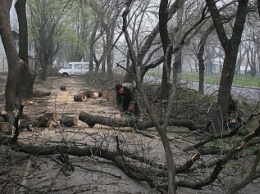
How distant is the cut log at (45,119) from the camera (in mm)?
8168

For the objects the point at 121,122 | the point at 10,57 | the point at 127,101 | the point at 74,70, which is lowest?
the point at 121,122

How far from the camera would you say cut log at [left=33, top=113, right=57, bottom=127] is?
817 cm

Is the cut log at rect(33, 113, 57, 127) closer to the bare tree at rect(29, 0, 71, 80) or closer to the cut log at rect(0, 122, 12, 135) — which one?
the cut log at rect(0, 122, 12, 135)

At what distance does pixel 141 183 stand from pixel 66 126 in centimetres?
407

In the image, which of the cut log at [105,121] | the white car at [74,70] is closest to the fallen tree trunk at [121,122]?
the cut log at [105,121]

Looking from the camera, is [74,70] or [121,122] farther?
[74,70]

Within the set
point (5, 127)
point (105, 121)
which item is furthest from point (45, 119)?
point (105, 121)

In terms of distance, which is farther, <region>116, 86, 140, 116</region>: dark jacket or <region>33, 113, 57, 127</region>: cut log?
<region>116, 86, 140, 116</region>: dark jacket

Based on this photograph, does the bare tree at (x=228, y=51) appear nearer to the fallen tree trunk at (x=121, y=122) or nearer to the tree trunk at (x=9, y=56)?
the fallen tree trunk at (x=121, y=122)

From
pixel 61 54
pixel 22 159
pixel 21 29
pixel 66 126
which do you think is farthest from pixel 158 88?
pixel 61 54

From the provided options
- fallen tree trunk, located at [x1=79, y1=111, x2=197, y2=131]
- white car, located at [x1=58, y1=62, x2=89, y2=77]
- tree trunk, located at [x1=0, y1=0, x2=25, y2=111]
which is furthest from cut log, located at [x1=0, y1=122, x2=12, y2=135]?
white car, located at [x1=58, y1=62, x2=89, y2=77]

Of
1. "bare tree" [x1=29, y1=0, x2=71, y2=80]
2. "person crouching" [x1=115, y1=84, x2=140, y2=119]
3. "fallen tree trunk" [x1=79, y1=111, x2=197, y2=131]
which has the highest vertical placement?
"bare tree" [x1=29, y1=0, x2=71, y2=80]

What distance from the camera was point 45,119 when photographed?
8289 millimetres

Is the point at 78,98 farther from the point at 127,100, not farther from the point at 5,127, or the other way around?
the point at 5,127
